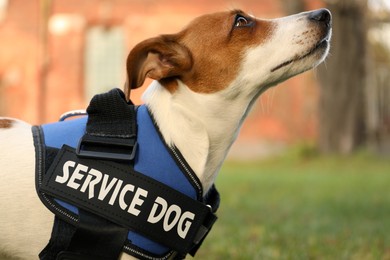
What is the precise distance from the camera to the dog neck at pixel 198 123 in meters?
2.93

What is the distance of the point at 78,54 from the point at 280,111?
670 cm

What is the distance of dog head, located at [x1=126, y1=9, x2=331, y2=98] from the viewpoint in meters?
3.01

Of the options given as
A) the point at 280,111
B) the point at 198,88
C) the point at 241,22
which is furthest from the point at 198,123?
the point at 280,111

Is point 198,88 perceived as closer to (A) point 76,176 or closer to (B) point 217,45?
(B) point 217,45

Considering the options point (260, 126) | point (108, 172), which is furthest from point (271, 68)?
point (260, 126)

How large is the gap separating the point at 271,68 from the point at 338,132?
14194 millimetres

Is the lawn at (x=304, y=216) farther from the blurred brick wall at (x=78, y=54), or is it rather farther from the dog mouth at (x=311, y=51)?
the blurred brick wall at (x=78, y=54)

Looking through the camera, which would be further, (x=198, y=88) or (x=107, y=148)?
(x=198, y=88)

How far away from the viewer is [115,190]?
9.14 ft

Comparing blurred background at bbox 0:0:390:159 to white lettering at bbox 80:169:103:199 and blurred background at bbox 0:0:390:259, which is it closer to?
blurred background at bbox 0:0:390:259

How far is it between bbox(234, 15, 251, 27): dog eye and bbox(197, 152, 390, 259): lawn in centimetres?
199

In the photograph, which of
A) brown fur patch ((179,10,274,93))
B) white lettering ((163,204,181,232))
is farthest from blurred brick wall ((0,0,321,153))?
white lettering ((163,204,181,232))

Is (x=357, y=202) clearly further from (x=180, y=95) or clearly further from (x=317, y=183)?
(x=180, y=95)

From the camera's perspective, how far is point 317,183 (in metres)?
11.6
